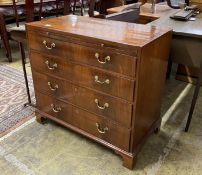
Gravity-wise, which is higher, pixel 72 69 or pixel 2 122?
pixel 72 69

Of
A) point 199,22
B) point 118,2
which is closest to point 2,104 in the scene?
point 199,22

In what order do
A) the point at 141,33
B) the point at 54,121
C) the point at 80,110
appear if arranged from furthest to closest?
the point at 54,121
the point at 80,110
the point at 141,33

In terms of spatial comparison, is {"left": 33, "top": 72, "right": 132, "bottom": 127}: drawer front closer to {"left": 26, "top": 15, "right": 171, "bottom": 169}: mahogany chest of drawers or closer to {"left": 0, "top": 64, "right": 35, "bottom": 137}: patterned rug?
{"left": 26, "top": 15, "right": 171, "bottom": 169}: mahogany chest of drawers

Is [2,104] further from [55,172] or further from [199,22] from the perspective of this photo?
[199,22]

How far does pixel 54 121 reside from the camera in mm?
1772

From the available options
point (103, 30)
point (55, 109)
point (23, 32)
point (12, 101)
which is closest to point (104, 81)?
point (103, 30)

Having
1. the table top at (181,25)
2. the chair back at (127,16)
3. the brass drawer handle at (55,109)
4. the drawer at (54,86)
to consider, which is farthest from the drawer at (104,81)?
the chair back at (127,16)

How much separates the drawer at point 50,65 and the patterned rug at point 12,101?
514mm

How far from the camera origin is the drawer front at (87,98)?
4.18 ft

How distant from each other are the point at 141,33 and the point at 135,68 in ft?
0.88

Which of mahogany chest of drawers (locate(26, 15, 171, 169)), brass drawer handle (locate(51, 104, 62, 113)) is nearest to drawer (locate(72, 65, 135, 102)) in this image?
mahogany chest of drawers (locate(26, 15, 171, 169))

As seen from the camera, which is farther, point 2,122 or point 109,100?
point 2,122

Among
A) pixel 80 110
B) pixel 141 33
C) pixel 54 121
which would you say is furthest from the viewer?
pixel 54 121

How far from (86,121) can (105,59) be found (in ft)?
1.62
